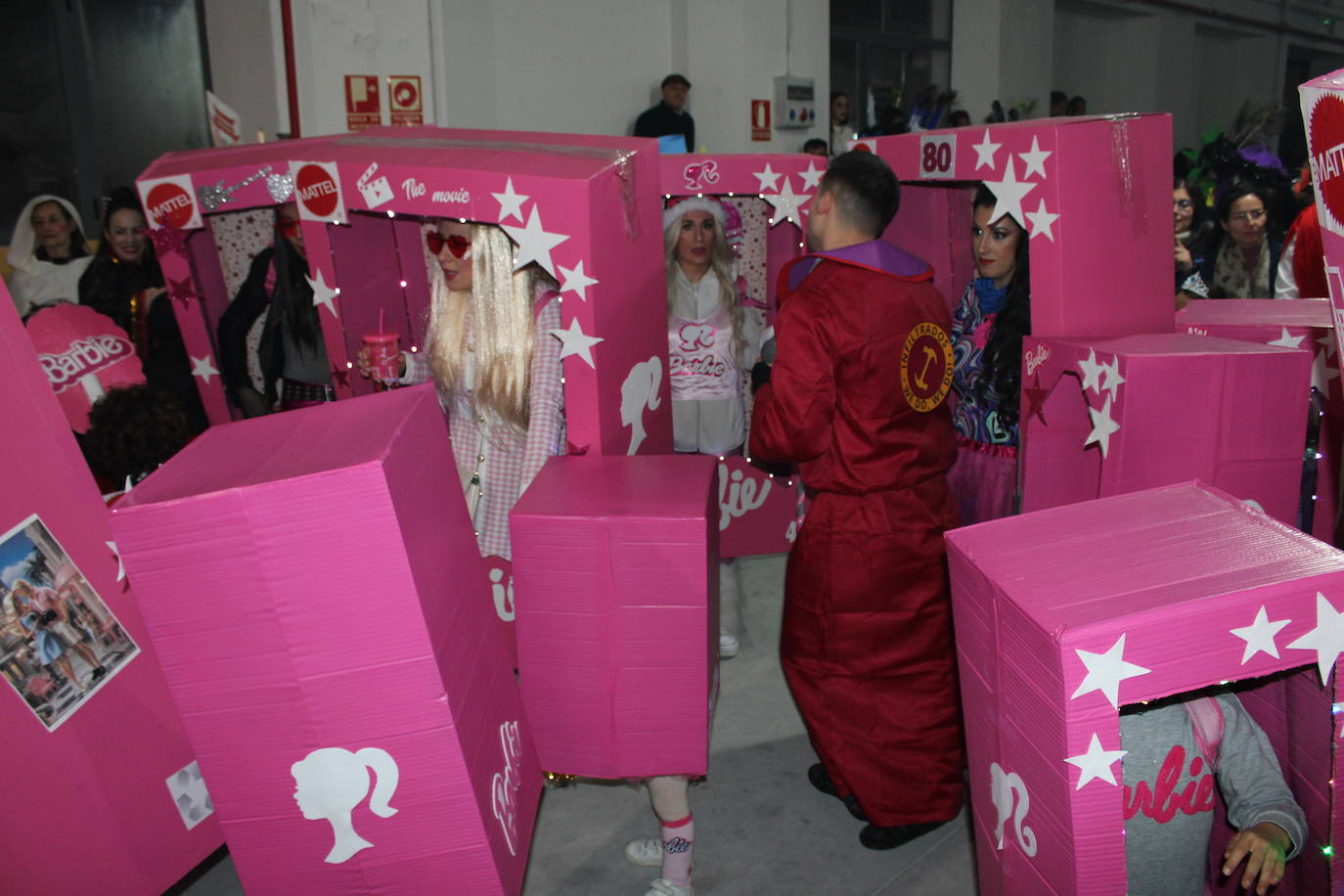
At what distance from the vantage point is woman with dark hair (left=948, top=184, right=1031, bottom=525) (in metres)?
2.84

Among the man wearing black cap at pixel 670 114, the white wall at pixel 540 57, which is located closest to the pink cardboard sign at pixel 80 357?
the white wall at pixel 540 57

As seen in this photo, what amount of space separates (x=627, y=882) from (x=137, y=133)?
7.35m

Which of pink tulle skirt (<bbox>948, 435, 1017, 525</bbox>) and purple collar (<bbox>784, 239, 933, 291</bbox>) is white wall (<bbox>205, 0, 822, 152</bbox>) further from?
pink tulle skirt (<bbox>948, 435, 1017, 525</bbox>)

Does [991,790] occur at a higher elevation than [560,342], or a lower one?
lower

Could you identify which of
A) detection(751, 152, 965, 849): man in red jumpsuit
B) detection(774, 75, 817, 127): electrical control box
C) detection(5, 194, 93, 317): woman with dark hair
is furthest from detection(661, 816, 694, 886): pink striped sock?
detection(774, 75, 817, 127): electrical control box

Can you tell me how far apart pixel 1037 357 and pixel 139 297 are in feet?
Result: 12.1

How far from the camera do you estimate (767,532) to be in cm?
440

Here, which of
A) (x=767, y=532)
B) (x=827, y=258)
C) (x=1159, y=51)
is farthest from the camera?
(x=1159, y=51)

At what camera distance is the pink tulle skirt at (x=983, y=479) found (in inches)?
115

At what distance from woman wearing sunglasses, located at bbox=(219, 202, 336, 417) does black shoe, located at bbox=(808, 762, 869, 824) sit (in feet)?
7.28

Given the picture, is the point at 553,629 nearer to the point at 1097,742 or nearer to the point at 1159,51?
the point at 1097,742

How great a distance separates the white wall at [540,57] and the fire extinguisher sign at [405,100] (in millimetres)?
58

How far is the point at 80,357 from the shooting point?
10.3 ft

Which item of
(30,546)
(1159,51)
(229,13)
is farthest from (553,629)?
(1159,51)
